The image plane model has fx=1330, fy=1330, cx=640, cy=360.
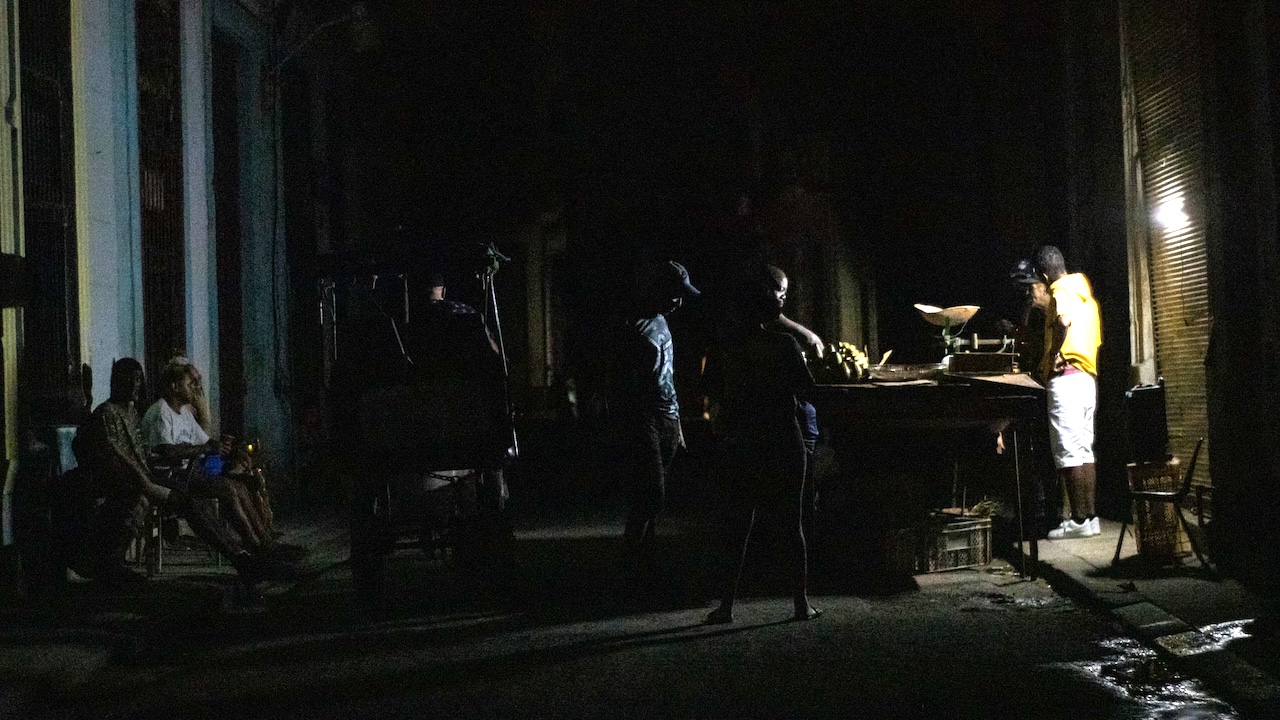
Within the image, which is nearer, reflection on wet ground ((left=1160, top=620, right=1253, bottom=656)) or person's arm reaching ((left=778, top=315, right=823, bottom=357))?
reflection on wet ground ((left=1160, top=620, right=1253, bottom=656))

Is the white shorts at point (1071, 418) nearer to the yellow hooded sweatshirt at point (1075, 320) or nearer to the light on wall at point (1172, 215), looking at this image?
the yellow hooded sweatshirt at point (1075, 320)

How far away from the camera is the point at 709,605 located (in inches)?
342

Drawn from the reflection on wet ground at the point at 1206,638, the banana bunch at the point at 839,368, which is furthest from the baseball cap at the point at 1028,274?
the reflection on wet ground at the point at 1206,638

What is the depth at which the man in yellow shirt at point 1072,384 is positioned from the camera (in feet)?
35.8

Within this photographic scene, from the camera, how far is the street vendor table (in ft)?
31.7

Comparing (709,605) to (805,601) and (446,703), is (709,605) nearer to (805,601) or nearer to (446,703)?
(805,601)

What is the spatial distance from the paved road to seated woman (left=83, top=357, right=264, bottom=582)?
17.3 inches

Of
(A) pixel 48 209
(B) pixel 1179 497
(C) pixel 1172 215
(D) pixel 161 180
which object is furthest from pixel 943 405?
(D) pixel 161 180

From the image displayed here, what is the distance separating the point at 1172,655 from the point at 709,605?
2.99 meters

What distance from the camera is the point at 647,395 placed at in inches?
375

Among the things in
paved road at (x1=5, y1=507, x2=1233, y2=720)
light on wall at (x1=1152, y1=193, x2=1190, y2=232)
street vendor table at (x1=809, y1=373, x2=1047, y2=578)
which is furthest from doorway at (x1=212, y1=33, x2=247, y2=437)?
light on wall at (x1=1152, y1=193, x2=1190, y2=232)

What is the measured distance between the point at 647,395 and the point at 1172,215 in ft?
16.6

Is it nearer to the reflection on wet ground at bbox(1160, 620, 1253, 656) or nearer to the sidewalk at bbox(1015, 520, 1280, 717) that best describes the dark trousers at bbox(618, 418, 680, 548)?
the sidewalk at bbox(1015, 520, 1280, 717)

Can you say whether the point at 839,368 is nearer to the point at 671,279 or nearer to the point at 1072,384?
A: the point at 671,279
